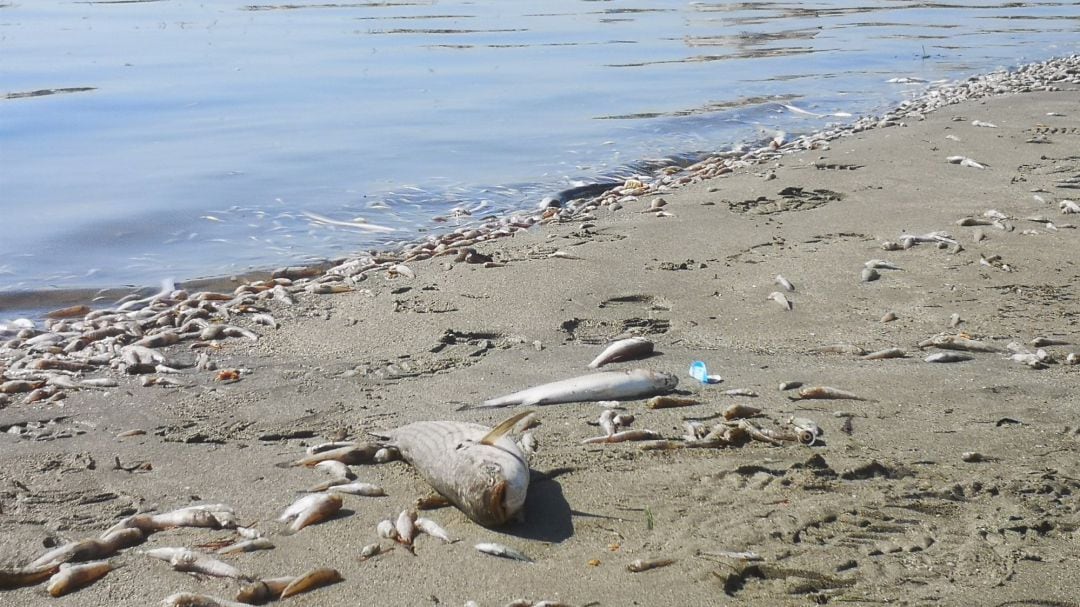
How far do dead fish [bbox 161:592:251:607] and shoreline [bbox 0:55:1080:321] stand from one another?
4.19m

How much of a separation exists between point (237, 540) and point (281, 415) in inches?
49.5

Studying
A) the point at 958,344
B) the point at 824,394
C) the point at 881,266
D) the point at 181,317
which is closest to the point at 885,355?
the point at 958,344

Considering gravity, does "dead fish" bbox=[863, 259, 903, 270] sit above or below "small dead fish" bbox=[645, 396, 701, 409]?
below

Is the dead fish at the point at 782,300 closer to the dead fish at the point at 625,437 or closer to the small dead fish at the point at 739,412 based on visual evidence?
the small dead fish at the point at 739,412

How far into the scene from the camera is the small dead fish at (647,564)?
2.98m

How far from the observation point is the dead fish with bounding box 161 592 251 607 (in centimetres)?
292

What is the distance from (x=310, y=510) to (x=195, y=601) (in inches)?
22.4

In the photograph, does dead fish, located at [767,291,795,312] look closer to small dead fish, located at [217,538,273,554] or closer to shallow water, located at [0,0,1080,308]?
small dead fish, located at [217,538,273,554]

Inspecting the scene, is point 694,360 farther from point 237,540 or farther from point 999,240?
point 999,240

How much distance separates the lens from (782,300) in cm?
568

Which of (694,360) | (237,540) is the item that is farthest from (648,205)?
(237,540)

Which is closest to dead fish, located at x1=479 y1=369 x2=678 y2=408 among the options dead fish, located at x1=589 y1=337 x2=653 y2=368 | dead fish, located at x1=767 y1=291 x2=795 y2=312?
dead fish, located at x1=589 y1=337 x2=653 y2=368

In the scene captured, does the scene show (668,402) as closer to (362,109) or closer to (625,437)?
(625,437)

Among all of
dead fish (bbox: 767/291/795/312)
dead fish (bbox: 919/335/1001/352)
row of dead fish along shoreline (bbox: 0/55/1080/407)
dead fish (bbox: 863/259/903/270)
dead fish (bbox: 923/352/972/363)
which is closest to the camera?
dead fish (bbox: 923/352/972/363)
